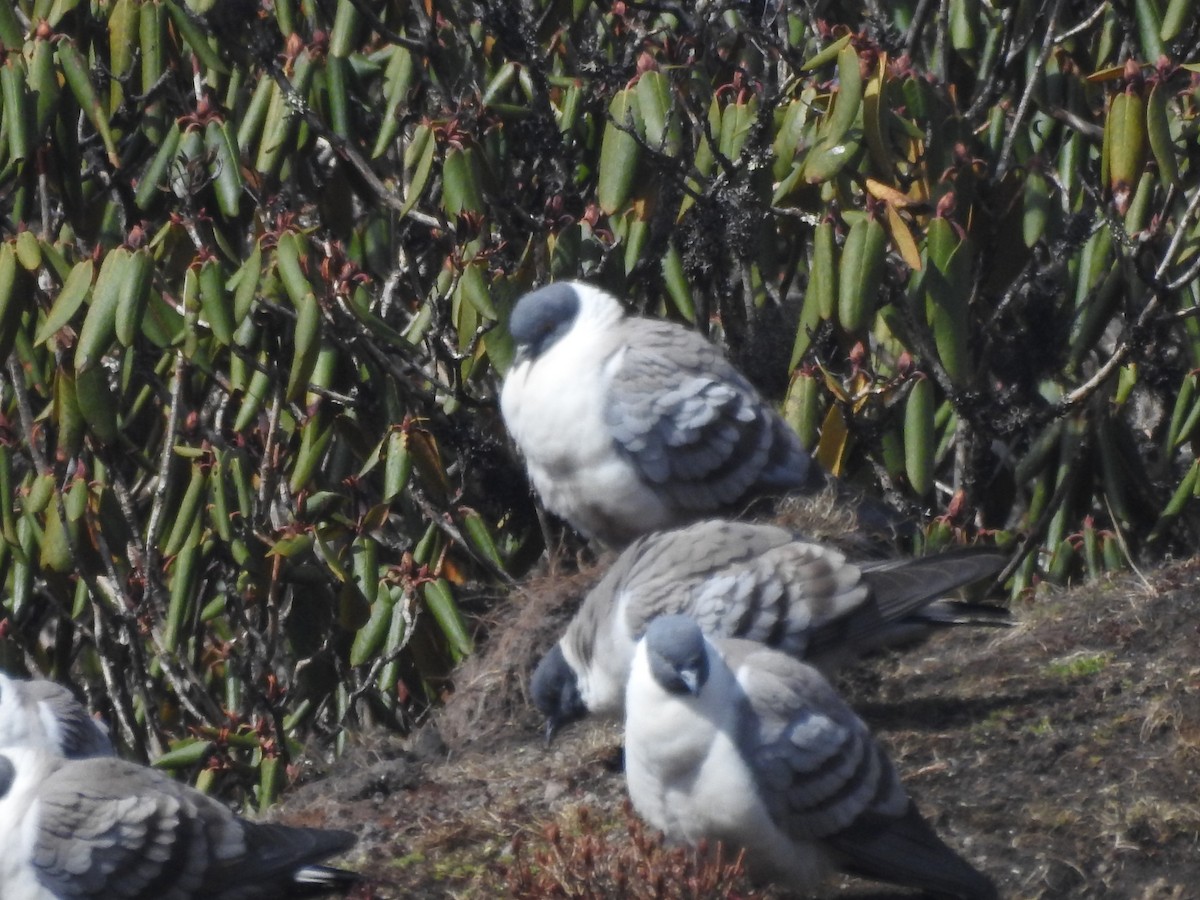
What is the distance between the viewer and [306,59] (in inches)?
226

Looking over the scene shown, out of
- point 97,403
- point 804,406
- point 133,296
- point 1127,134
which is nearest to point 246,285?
point 133,296

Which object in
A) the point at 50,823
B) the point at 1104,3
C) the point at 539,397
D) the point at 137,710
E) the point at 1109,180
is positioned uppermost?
the point at 1104,3

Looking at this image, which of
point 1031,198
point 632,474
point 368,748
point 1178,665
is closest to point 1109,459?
point 1031,198

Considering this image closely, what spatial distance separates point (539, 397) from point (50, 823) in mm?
1989

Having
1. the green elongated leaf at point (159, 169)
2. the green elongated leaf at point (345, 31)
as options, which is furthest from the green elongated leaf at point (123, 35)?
the green elongated leaf at point (345, 31)

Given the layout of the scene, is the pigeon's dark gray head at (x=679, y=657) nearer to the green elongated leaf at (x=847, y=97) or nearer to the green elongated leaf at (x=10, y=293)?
the green elongated leaf at (x=847, y=97)

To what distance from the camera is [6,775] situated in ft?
13.3

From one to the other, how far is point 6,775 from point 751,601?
1801 millimetres

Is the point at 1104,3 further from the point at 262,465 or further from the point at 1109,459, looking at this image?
the point at 262,465

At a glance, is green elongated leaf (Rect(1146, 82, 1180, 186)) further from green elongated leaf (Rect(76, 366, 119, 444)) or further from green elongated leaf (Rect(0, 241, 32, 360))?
green elongated leaf (Rect(0, 241, 32, 360))

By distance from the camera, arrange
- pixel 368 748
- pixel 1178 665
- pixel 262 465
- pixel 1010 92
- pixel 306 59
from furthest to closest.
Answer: pixel 1010 92 → pixel 262 465 → pixel 306 59 → pixel 368 748 → pixel 1178 665

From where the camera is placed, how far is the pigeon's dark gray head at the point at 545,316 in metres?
5.36

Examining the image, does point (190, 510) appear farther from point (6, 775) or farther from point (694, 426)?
point (6, 775)

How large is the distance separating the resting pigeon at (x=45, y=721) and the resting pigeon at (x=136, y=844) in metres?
0.74
